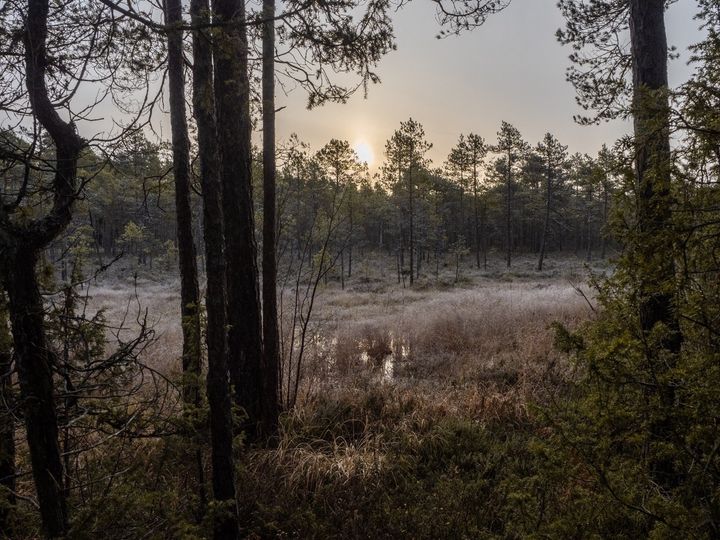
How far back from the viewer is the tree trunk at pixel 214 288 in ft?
8.75

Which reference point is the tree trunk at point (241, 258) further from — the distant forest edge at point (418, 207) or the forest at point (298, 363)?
the distant forest edge at point (418, 207)

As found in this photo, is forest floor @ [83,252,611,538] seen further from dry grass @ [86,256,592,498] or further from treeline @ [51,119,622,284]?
treeline @ [51,119,622,284]

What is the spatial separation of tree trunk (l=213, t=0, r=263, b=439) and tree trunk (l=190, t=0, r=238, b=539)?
182cm

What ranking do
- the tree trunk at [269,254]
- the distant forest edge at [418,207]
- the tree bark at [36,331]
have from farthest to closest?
the distant forest edge at [418,207] → the tree trunk at [269,254] → the tree bark at [36,331]

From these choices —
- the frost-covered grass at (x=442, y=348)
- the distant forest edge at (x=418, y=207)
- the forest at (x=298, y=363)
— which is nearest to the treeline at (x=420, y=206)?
the distant forest edge at (x=418, y=207)

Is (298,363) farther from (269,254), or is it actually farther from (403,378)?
(403,378)

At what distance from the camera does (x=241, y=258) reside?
4863 mm

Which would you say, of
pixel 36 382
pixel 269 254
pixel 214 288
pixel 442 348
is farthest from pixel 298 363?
pixel 442 348

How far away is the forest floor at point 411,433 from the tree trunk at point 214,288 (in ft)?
1.29

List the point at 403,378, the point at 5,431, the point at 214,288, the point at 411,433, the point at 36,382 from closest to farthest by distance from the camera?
the point at 36,382
the point at 5,431
the point at 214,288
the point at 411,433
the point at 403,378

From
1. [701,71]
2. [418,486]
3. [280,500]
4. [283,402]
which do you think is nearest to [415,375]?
[283,402]

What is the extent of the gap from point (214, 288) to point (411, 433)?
3554mm

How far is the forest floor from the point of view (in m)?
3.63

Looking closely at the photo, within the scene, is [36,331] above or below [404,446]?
above
